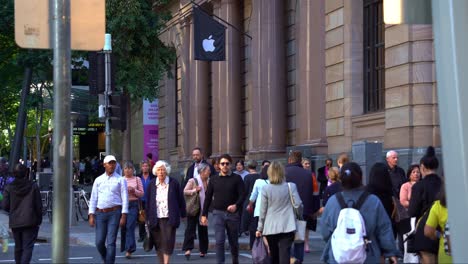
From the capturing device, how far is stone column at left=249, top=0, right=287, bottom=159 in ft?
95.0

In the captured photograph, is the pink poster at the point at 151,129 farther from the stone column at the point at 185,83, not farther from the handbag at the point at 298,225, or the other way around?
the handbag at the point at 298,225

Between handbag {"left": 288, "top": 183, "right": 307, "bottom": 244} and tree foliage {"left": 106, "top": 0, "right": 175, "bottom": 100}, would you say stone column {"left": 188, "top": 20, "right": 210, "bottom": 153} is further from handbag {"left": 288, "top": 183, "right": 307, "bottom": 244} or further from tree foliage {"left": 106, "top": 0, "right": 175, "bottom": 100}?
handbag {"left": 288, "top": 183, "right": 307, "bottom": 244}

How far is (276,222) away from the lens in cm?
1201

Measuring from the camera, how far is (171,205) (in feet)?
47.1

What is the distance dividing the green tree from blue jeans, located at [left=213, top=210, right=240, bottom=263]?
13.1 m

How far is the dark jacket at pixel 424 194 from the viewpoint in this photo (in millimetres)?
10367

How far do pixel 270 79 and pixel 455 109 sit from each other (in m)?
24.7

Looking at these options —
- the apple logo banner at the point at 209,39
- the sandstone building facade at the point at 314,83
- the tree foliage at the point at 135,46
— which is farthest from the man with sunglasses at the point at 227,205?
the tree foliage at the point at 135,46

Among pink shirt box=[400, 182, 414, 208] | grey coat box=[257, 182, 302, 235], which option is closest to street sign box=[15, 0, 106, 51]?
grey coat box=[257, 182, 302, 235]

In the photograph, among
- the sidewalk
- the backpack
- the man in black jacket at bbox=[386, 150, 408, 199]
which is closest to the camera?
the backpack

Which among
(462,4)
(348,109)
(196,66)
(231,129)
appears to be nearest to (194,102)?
(196,66)

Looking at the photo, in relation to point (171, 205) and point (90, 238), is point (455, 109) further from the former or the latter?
point (90, 238)

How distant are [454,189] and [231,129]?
91.3 ft

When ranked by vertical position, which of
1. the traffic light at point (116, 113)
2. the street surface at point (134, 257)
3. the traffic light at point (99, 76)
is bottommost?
the street surface at point (134, 257)
